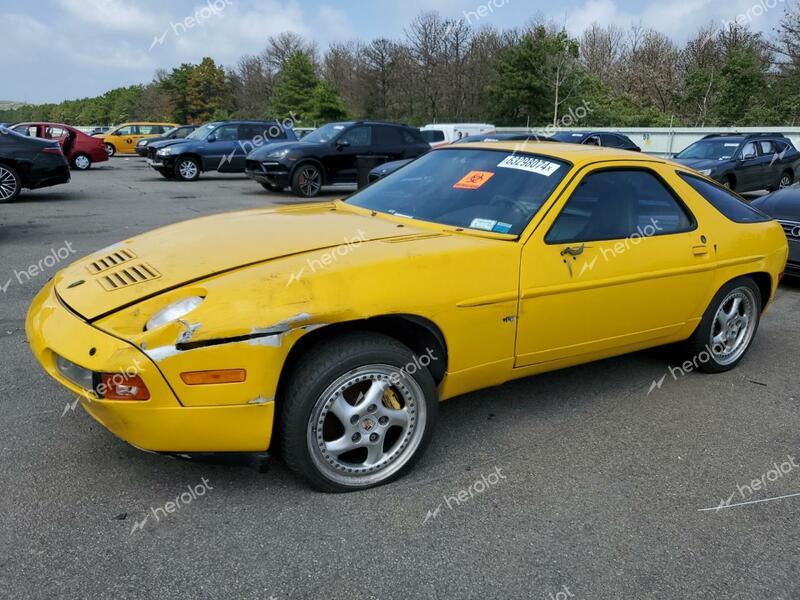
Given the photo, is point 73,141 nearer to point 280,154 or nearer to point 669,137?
point 280,154

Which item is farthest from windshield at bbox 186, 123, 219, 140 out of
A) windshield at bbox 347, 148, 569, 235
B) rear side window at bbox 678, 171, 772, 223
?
rear side window at bbox 678, 171, 772, 223

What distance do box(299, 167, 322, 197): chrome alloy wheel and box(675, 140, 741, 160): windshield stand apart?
831 cm

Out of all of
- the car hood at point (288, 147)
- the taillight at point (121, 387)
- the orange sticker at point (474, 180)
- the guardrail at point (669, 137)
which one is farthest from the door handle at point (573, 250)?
the guardrail at point (669, 137)

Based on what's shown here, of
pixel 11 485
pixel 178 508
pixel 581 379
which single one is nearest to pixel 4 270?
pixel 11 485

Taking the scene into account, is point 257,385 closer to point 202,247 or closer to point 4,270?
point 202,247

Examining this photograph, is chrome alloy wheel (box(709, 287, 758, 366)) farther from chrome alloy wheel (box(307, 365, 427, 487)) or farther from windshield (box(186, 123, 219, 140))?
windshield (box(186, 123, 219, 140))

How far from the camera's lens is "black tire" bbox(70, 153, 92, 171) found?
67.1ft

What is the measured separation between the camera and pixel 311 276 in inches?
104

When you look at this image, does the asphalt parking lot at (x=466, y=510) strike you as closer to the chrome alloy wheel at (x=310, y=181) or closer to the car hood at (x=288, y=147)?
the chrome alloy wheel at (x=310, y=181)

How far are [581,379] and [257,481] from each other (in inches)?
88.5

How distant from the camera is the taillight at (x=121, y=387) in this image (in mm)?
2336

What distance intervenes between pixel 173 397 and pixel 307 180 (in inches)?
486

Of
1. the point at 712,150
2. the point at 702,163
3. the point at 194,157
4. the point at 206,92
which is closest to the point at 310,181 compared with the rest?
the point at 194,157

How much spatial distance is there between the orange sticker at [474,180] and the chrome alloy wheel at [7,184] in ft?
35.8
